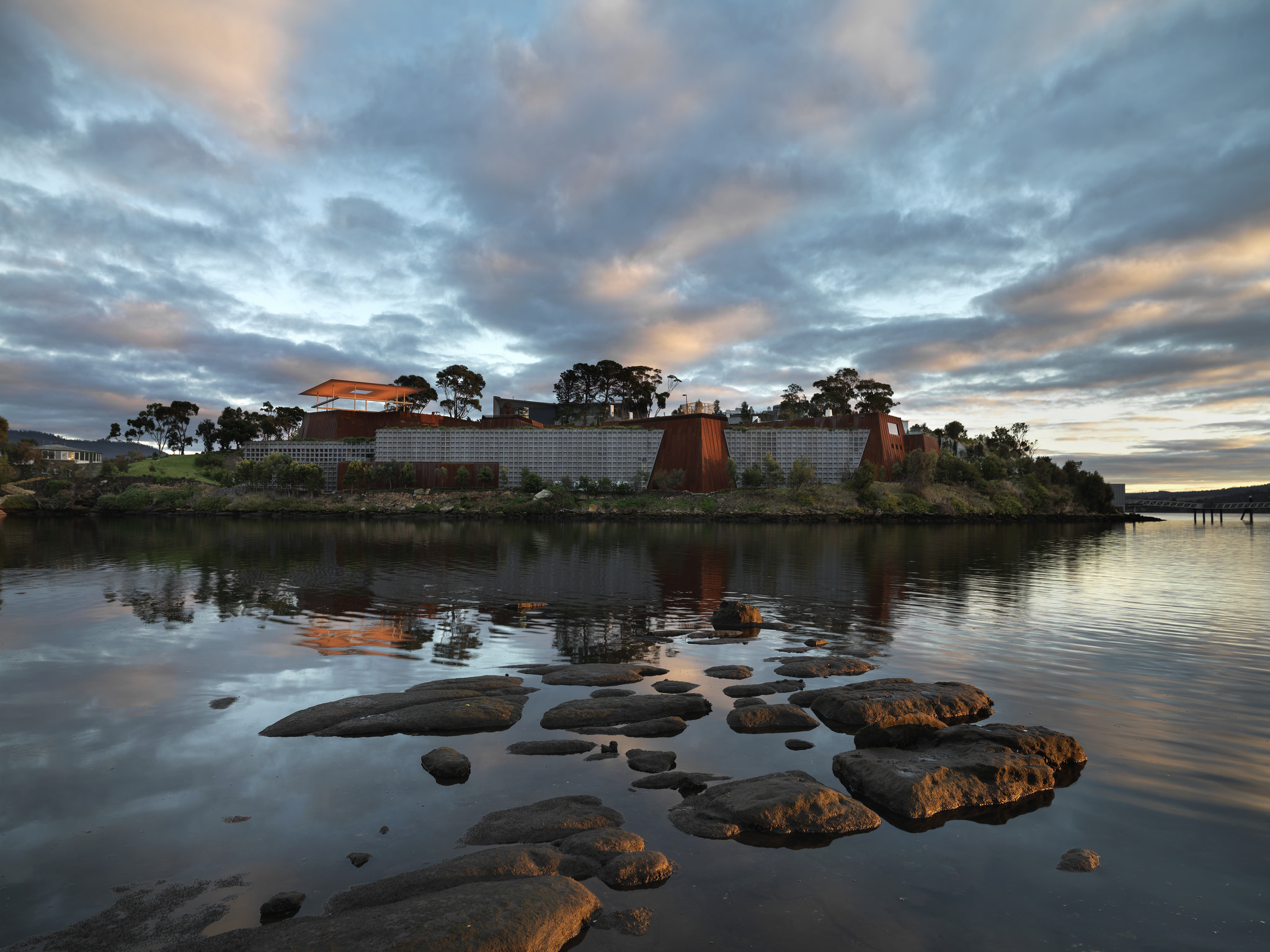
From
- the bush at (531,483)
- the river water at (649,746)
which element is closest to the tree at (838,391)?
the bush at (531,483)

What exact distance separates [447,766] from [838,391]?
98.8 meters

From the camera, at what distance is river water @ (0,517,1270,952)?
6.06 meters

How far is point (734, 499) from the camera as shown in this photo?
8094 centimetres

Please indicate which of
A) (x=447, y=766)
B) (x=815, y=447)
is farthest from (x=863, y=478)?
(x=447, y=766)

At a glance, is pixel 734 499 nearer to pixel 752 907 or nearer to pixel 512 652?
pixel 512 652

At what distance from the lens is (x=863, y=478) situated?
81.8 meters

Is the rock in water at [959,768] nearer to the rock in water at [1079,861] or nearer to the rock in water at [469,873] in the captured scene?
the rock in water at [1079,861]

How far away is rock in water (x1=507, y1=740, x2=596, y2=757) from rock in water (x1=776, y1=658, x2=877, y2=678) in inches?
226

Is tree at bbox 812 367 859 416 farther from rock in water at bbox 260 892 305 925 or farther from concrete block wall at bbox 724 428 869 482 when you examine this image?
rock in water at bbox 260 892 305 925

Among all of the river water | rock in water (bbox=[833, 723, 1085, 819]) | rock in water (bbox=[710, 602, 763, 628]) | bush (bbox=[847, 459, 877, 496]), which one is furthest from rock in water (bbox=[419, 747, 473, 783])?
bush (bbox=[847, 459, 877, 496])

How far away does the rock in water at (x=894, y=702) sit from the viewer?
10680 millimetres

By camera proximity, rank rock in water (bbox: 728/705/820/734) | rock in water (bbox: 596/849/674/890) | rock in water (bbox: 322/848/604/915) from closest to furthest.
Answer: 1. rock in water (bbox: 322/848/604/915)
2. rock in water (bbox: 596/849/674/890)
3. rock in water (bbox: 728/705/820/734)

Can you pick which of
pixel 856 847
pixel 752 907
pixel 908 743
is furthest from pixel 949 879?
pixel 908 743

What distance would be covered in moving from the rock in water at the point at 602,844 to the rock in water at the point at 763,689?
5756 millimetres
